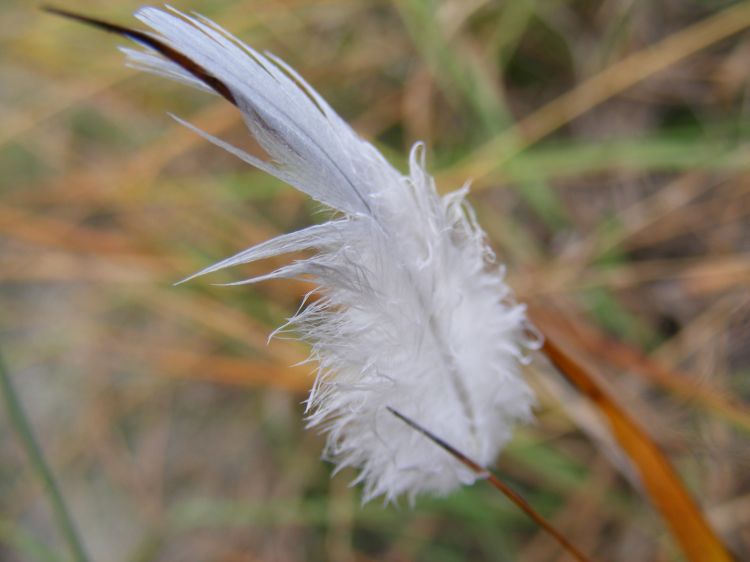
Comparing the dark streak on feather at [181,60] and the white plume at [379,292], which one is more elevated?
the dark streak on feather at [181,60]

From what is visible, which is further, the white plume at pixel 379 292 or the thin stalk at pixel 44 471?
the thin stalk at pixel 44 471

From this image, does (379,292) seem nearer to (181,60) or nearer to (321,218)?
(181,60)

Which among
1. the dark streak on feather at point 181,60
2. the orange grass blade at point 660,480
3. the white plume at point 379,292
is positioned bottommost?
the orange grass blade at point 660,480

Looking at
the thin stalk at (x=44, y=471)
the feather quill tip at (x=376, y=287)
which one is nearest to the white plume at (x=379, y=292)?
the feather quill tip at (x=376, y=287)

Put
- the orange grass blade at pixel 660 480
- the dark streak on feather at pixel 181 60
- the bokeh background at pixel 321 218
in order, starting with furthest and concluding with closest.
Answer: the bokeh background at pixel 321 218
the orange grass blade at pixel 660 480
the dark streak on feather at pixel 181 60

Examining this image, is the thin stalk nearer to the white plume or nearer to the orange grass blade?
the white plume

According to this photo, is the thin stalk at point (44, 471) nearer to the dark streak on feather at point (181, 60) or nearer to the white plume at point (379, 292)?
the white plume at point (379, 292)

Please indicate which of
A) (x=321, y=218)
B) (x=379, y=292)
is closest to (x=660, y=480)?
(x=379, y=292)

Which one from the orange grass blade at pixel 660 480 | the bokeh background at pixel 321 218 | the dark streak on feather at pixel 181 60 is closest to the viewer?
the dark streak on feather at pixel 181 60
